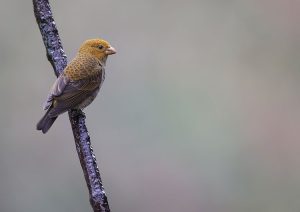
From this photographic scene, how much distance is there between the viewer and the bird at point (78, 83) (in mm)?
4301

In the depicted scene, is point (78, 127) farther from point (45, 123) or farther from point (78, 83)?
point (78, 83)

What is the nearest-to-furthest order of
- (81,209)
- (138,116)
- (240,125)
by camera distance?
(81,209)
(138,116)
(240,125)

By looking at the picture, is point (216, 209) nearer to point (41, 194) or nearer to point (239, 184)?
point (239, 184)

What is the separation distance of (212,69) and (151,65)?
4.47ft

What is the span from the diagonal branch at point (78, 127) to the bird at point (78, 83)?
267 millimetres

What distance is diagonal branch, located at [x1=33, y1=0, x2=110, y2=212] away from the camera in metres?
2.82

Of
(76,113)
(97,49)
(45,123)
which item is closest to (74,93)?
(45,123)

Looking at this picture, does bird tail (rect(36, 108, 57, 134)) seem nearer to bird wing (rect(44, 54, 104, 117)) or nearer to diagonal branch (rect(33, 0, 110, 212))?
bird wing (rect(44, 54, 104, 117))

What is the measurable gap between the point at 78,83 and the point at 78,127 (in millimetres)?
1257

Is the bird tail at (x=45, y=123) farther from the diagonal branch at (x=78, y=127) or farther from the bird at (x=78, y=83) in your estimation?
the diagonal branch at (x=78, y=127)

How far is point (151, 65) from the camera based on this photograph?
11.8m

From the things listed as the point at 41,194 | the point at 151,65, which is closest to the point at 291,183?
the point at 151,65

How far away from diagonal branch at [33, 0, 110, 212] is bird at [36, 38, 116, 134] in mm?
267

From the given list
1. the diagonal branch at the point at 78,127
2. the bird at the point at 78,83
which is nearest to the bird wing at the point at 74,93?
the bird at the point at 78,83
